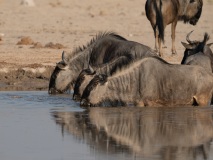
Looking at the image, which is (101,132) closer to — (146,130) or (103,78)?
(146,130)

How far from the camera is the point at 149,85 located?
11.6m

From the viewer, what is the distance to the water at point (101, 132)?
26.0ft

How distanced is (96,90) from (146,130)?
90.1 inches

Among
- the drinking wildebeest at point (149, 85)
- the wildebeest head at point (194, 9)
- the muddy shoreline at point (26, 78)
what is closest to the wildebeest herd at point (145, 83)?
the drinking wildebeest at point (149, 85)

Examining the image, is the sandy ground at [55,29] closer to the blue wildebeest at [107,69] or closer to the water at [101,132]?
the blue wildebeest at [107,69]

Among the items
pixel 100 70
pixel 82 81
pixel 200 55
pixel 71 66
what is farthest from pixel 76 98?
pixel 200 55

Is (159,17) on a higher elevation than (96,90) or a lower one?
higher

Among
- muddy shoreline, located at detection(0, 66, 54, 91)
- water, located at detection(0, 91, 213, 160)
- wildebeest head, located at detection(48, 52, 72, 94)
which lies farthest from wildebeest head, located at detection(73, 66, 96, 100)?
muddy shoreline, located at detection(0, 66, 54, 91)

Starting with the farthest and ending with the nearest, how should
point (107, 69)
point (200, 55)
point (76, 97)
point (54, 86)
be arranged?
point (54, 86)
point (200, 55)
point (76, 97)
point (107, 69)

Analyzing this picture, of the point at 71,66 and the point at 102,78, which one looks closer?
the point at 102,78

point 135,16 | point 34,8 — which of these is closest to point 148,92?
point 135,16

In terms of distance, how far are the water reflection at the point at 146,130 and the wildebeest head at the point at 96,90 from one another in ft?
0.96

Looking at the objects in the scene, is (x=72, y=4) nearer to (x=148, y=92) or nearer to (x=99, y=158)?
(x=148, y=92)

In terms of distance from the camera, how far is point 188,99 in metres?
11.8
